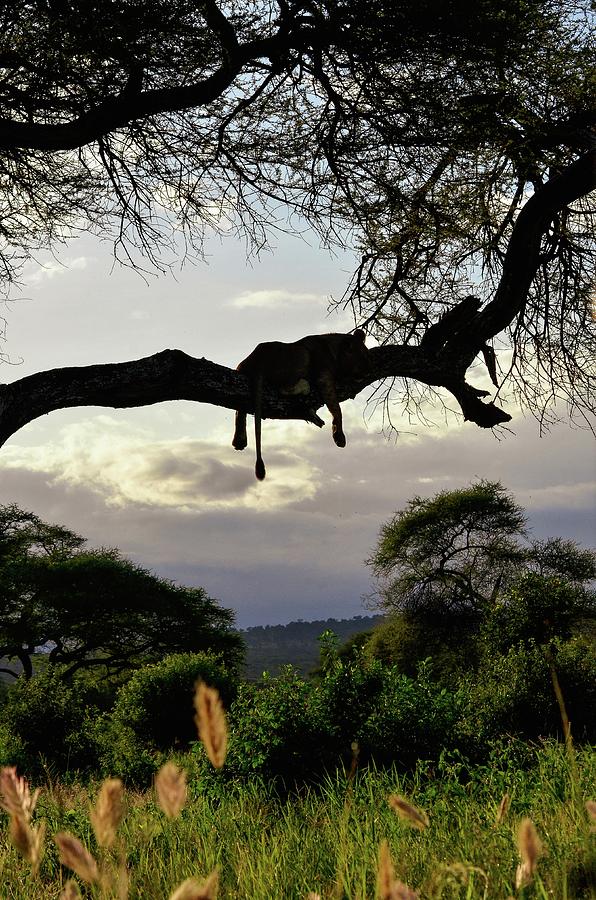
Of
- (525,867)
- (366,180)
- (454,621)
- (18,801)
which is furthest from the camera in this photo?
(454,621)

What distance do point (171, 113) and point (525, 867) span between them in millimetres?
8146

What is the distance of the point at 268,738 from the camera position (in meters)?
7.17

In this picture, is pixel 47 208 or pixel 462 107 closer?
pixel 462 107

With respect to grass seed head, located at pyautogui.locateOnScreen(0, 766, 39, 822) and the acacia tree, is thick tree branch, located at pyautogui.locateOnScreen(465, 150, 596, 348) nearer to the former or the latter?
the acacia tree

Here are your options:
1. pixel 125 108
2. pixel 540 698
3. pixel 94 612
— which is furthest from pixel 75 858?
pixel 94 612

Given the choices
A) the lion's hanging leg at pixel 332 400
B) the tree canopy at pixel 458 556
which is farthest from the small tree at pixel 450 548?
the lion's hanging leg at pixel 332 400

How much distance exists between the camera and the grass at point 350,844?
2564 millimetres

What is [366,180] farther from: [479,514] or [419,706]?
[479,514]

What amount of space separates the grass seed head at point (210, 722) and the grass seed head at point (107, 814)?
150 mm

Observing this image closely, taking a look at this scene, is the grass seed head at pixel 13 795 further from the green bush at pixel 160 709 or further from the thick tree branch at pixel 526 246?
the green bush at pixel 160 709

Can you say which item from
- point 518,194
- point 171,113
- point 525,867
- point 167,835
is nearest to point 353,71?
point 171,113

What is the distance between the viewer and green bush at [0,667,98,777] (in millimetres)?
13734

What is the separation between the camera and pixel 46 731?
14180 mm

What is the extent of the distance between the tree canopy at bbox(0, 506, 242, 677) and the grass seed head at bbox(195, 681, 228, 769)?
23.2 m
